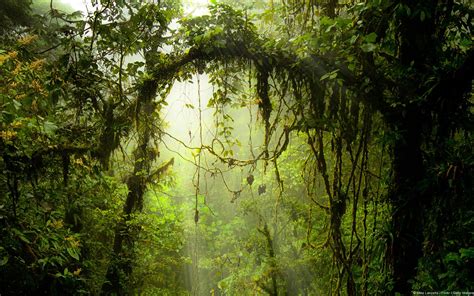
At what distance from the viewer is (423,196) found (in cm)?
268

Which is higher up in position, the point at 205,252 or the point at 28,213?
the point at 205,252

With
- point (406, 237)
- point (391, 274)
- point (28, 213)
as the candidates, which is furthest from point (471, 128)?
point (28, 213)

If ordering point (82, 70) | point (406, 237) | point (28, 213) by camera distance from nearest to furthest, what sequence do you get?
point (406, 237) < point (82, 70) < point (28, 213)

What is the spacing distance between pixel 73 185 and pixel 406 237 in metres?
4.83

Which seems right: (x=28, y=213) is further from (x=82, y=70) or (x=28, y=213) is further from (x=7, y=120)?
(x=82, y=70)

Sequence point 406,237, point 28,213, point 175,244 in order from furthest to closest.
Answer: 1. point 175,244
2. point 28,213
3. point 406,237

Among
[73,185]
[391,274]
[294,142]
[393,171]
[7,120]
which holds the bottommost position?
[391,274]

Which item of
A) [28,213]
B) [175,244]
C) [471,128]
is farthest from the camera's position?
[175,244]

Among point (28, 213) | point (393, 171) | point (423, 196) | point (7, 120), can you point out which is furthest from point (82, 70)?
point (423, 196)

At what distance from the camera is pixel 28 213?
12.3 ft

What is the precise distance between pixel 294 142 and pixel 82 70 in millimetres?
7147

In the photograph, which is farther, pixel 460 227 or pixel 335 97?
pixel 335 97

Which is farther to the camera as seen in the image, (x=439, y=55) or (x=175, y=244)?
(x=175, y=244)

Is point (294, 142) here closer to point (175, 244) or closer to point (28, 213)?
point (175, 244)
